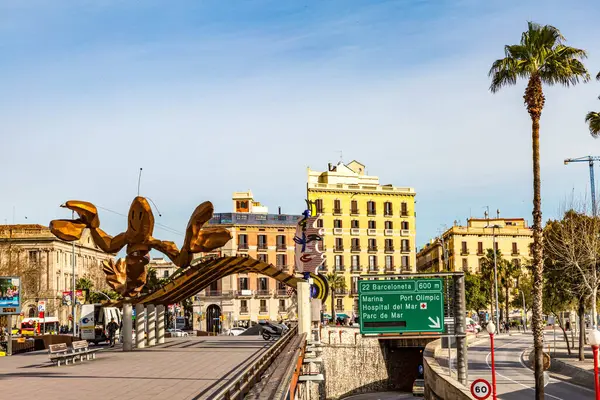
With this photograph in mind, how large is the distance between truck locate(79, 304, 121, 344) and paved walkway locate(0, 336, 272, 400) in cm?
1920

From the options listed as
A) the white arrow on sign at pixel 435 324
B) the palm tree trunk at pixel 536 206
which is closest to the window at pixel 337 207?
the white arrow on sign at pixel 435 324

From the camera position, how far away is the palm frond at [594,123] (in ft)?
141

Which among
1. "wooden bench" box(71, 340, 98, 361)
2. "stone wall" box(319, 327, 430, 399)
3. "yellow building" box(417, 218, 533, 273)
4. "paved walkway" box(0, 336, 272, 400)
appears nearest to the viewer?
"paved walkway" box(0, 336, 272, 400)

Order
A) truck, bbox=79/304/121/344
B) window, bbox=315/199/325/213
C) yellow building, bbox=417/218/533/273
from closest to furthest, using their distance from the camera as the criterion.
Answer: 1. truck, bbox=79/304/121/344
2. window, bbox=315/199/325/213
3. yellow building, bbox=417/218/533/273

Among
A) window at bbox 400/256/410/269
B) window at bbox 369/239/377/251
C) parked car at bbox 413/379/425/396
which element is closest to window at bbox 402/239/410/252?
window at bbox 400/256/410/269

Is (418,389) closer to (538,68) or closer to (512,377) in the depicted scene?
(512,377)

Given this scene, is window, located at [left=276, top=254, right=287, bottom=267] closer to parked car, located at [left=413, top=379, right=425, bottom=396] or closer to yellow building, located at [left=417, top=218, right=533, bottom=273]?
yellow building, located at [left=417, top=218, right=533, bottom=273]

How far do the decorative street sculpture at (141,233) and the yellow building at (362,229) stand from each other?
73.1 meters

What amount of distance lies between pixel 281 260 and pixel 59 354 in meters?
75.5

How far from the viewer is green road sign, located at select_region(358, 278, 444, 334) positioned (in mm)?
36906

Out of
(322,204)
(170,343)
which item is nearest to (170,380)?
(170,343)

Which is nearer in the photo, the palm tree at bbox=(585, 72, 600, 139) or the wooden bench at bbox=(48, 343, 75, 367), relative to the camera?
the wooden bench at bbox=(48, 343, 75, 367)

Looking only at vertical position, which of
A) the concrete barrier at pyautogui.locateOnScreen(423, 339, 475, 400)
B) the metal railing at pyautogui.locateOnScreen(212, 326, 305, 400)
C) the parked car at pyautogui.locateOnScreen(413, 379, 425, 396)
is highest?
the metal railing at pyautogui.locateOnScreen(212, 326, 305, 400)

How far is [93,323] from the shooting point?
2464 inches
